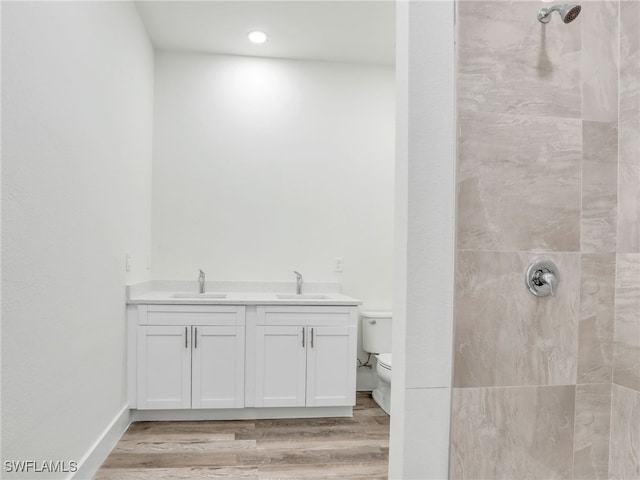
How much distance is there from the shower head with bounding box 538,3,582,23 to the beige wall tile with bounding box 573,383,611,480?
0.90 meters

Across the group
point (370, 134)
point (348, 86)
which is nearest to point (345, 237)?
point (370, 134)

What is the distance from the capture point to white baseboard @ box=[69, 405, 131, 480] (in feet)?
6.08

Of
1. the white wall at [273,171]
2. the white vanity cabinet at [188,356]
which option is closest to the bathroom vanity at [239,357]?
the white vanity cabinet at [188,356]

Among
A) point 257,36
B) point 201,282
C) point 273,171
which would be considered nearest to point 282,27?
point 257,36

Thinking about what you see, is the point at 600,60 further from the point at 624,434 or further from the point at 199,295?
the point at 199,295

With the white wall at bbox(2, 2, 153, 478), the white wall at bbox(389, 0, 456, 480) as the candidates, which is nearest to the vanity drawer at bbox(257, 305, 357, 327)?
the white wall at bbox(2, 2, 153, 478)

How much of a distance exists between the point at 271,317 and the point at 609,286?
6.98ft

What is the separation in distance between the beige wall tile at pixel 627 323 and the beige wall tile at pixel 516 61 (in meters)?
0.41

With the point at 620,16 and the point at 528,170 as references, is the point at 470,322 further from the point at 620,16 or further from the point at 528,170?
the point at 620,16

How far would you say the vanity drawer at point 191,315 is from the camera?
8.73ft

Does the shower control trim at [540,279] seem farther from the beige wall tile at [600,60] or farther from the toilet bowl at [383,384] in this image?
the toilet bowl at [383,384]

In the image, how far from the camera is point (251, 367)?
274 cm

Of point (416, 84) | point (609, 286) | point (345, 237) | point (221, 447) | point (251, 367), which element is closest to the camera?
point (416, 84)

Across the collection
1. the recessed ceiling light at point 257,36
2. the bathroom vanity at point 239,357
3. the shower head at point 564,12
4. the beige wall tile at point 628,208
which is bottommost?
the bathroom vanity at point 239,357
